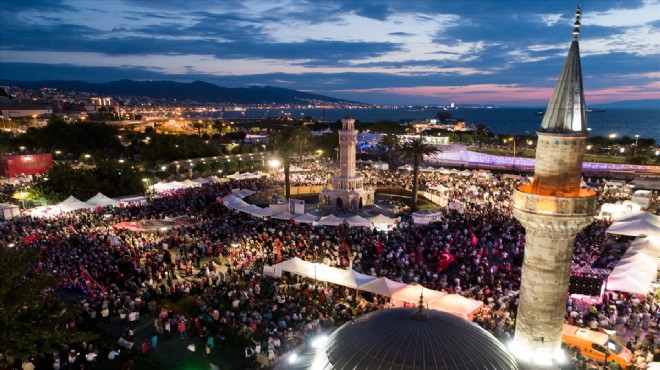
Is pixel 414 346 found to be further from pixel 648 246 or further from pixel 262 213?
pixel 262 213

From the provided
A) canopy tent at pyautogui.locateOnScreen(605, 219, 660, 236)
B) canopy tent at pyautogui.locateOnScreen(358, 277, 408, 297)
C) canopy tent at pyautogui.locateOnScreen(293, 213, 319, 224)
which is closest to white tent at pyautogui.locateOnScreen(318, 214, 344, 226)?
canopy tent at pyautogui.locateOnScreen(293, 213, 319, 224)

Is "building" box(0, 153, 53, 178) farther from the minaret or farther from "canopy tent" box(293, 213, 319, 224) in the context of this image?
the minaret

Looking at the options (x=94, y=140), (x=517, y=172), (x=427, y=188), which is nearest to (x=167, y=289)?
(x=427, y=188)

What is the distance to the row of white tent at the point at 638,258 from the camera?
17469 millimetres

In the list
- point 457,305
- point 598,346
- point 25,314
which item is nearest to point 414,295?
point 457,305

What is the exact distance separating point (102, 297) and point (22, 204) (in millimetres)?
23535

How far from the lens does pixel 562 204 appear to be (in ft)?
38.2

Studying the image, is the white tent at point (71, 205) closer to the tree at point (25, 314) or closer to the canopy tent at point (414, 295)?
the tree at point (25, 314)

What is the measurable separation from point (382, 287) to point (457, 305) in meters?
3.00

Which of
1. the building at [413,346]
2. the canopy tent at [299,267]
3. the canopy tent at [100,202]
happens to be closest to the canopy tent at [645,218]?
the canopy tent at [299,267]

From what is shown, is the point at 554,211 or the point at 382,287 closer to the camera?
the point at 554,211

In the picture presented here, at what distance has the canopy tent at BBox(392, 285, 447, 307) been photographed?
1622 centimetres

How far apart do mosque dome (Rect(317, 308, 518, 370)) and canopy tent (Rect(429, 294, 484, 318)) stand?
706 cm

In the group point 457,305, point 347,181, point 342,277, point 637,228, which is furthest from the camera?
point 347,181
